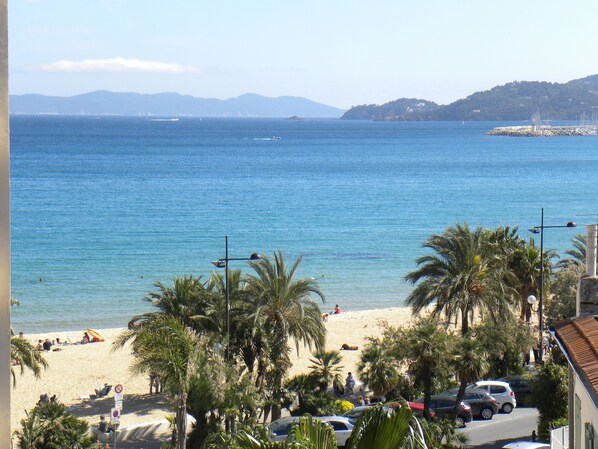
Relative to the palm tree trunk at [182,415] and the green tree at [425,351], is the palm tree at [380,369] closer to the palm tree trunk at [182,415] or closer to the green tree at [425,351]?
the green tree at [425,351]

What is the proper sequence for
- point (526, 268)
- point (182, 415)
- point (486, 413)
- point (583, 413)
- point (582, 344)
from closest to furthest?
point (583, 413) → point (582, 344) → point (182, 415) → point (486, 413) → point (526, 268)

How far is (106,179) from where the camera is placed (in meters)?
115

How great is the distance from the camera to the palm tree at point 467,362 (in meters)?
22.1

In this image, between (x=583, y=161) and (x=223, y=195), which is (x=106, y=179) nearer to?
(x=223, y=195)

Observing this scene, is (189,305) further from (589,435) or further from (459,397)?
(589,435)

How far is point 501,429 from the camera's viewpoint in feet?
74.5

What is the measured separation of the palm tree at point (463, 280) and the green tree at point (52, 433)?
1488cm

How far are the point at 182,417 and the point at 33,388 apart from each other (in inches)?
614

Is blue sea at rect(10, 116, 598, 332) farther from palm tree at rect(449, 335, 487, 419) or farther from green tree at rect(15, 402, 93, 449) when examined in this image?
green tree at rect(15, 402, 93, 449)

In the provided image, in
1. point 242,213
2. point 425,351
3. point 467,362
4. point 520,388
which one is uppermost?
point 425,351

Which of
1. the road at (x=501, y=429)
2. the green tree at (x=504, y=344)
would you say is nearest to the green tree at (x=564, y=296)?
the green tree at (x=504, y=344)

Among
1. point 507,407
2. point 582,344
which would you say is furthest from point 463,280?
point 582,344

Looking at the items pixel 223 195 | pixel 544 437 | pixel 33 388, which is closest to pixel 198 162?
pixel 223 195

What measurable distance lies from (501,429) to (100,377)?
50.3 feet
